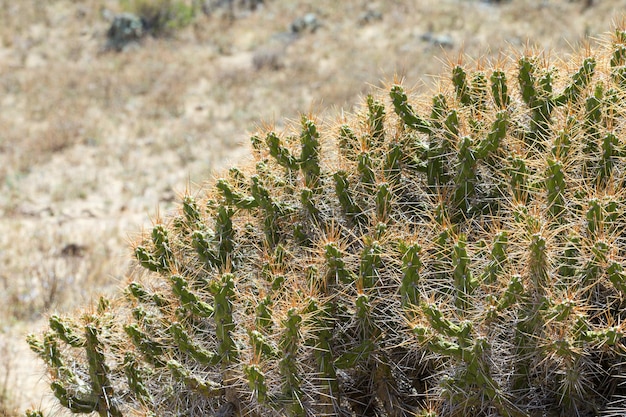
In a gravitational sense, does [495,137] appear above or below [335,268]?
above

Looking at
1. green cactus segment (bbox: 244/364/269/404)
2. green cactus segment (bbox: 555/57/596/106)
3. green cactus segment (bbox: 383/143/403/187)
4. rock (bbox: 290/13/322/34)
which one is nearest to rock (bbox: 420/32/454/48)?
rock (bbox: 290/13/322/34)

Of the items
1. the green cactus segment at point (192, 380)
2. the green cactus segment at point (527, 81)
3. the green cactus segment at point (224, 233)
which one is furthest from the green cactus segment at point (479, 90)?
the green cactus segment at point (192, 380)

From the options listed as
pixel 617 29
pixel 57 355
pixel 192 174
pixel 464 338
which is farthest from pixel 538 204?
pixel 192 174

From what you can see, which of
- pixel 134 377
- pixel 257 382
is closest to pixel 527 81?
pixel 257 382

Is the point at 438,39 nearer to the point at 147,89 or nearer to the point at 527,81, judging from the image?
the point at 147,89

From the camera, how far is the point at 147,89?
1360 centimetres

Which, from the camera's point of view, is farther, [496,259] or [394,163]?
[394,163]

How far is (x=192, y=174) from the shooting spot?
980cm

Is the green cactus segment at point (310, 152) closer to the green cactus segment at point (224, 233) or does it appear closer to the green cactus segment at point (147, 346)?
the green cactus segment at point (224, 233)

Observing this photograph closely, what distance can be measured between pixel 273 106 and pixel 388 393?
30.2 feet

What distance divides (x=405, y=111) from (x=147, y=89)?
422 inches

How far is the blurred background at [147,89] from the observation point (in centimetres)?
723

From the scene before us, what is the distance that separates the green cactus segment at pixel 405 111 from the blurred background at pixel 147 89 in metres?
0.43

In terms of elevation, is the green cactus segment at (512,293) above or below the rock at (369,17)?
above
